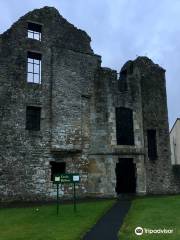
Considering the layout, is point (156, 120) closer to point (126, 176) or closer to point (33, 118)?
point (126, 176)

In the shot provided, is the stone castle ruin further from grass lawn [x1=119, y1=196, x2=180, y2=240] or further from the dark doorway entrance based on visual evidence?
grass lawn [x1=119, y1=196, x2=180, y2=240]

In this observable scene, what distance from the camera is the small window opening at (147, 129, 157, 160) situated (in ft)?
96.2

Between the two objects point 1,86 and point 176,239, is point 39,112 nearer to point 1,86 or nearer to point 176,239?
point 1,86

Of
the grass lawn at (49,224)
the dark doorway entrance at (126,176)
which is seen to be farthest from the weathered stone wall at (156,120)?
the grass lawn at (49,224)

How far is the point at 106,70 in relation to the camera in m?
28.7

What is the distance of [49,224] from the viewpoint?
46.2 ft

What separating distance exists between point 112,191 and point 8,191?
723 cm

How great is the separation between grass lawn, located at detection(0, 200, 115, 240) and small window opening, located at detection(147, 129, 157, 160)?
36.8ft

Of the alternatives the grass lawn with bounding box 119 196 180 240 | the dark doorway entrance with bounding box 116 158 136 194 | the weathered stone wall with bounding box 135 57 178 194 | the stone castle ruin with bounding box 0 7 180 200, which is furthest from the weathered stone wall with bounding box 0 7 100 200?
the grass lawn with bounding box 119 196 180 240

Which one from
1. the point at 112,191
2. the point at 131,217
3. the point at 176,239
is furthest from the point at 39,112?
the point at 176,239

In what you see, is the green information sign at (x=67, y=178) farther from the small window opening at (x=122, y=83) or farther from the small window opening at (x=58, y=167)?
the small window opening at (x=122, y=83)

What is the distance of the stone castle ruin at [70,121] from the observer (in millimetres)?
24766

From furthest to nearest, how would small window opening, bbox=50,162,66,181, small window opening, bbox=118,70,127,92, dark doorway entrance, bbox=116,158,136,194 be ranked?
small window opening, bbox=118,70,127,92 → dark doorway entrance, bbox=116,158,136,194 → small window opening, bbox=50,162,66,181

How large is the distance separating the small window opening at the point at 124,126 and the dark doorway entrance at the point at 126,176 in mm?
1413
